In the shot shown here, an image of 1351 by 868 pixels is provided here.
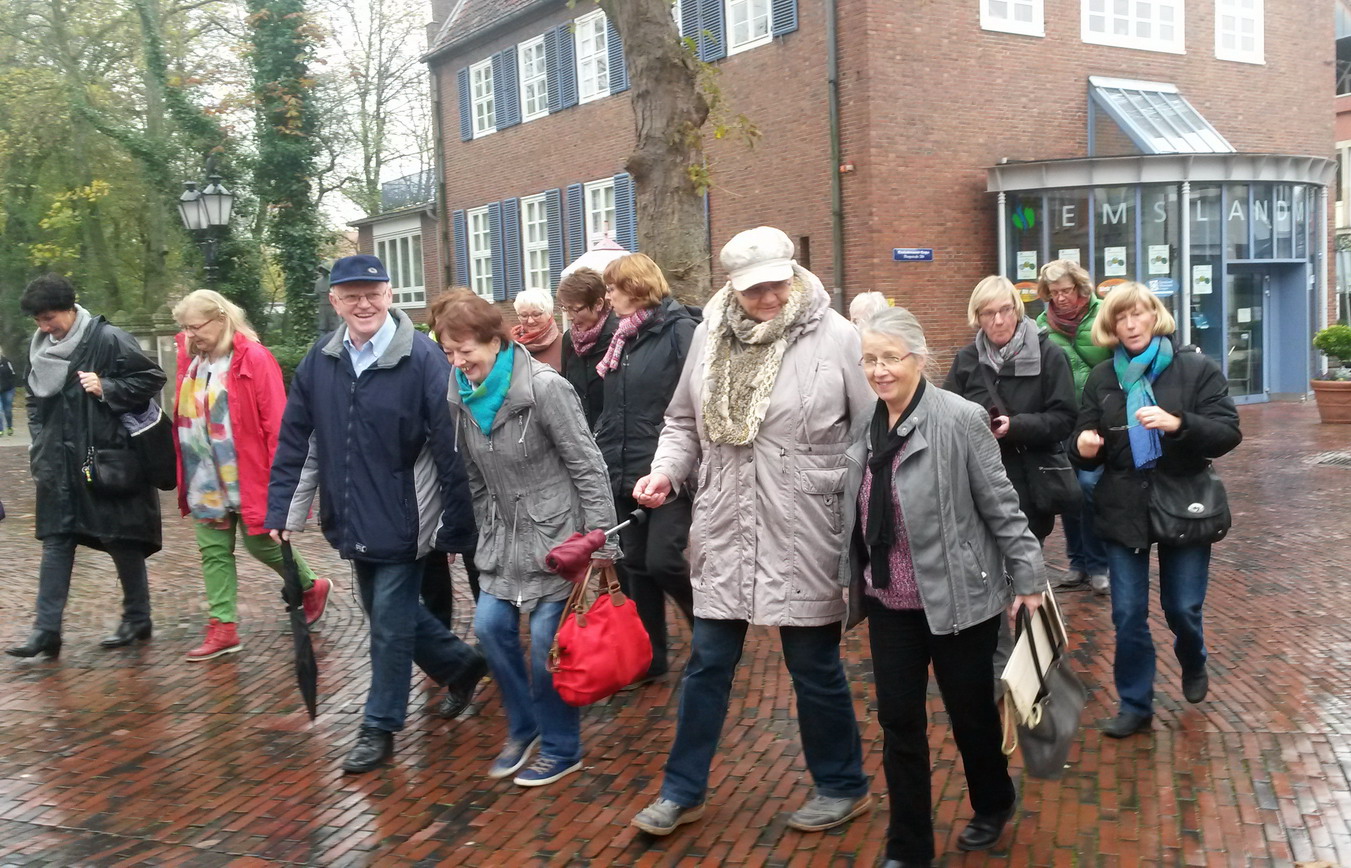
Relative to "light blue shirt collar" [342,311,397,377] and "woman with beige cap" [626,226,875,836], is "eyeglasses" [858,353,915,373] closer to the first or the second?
"woman with beige cap" [626,226,875,836]

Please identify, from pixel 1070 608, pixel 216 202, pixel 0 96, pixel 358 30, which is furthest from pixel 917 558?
pixel 358 30

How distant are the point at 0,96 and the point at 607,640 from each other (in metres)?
28.9

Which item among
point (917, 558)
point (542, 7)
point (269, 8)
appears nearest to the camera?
point (917, 558)

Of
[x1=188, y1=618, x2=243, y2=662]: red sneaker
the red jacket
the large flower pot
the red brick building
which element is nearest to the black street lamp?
the red brick building

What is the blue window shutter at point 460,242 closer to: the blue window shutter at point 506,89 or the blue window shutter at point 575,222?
the blue window shutter at point 506,89

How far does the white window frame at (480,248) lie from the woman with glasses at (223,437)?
2189 centimetres

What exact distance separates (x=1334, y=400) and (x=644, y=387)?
45.7ft

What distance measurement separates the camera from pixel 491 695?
228 inches

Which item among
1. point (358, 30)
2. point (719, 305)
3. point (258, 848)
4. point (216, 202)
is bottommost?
point (258, 848)

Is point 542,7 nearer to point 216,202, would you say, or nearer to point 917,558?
point 216,202

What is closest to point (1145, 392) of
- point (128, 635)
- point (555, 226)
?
point (128, 635)

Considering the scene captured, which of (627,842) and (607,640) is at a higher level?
(607,640)

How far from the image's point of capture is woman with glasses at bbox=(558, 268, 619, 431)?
5.70 metres

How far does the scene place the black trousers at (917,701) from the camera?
3.66 metres
